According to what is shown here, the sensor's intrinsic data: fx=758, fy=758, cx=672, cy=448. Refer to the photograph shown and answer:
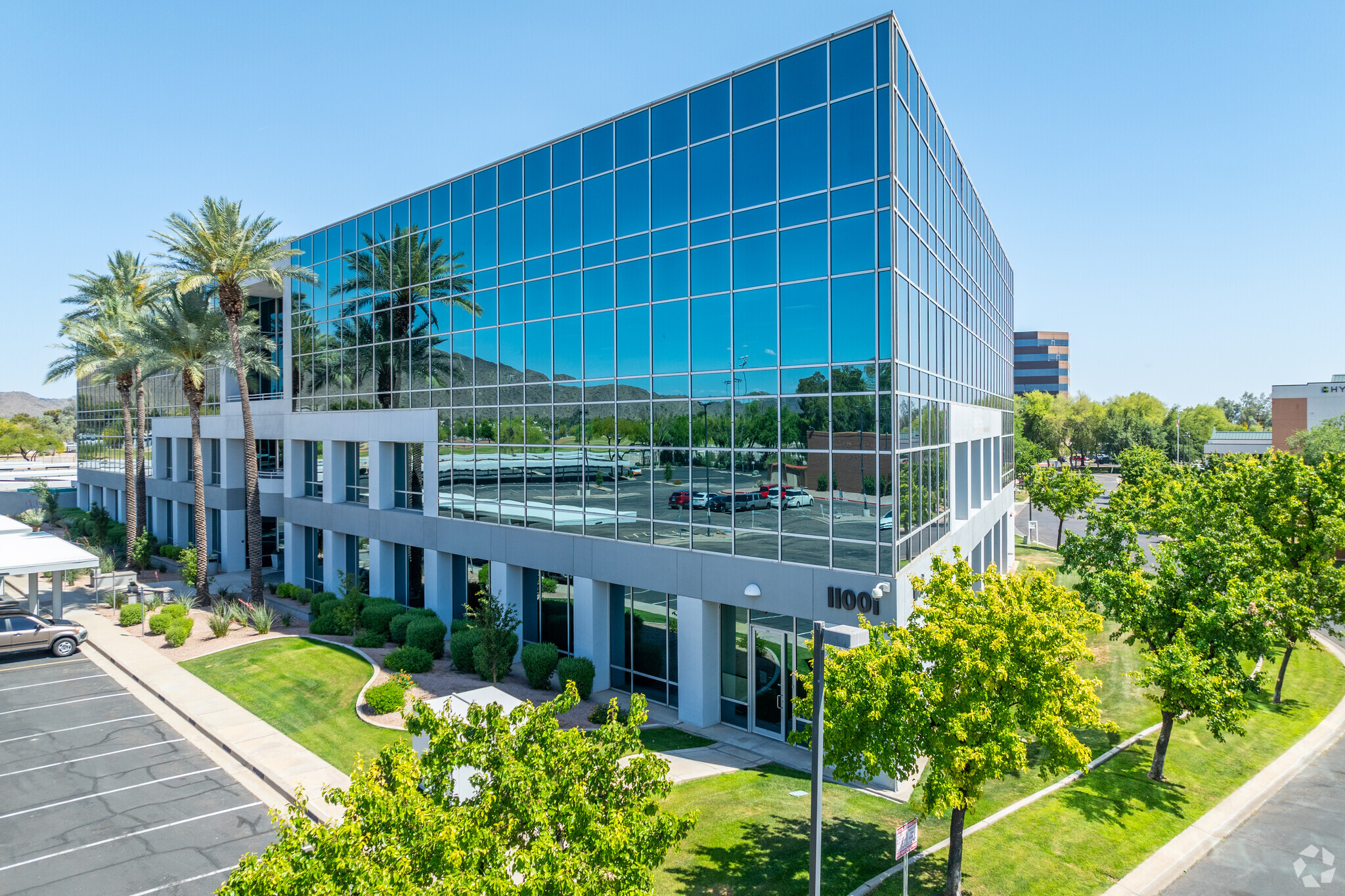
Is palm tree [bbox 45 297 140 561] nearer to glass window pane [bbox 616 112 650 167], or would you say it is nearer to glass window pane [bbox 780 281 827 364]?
glass window pane [bbox 616 112 650 167]

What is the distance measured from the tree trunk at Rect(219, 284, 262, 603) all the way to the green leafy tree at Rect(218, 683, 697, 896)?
27.9m

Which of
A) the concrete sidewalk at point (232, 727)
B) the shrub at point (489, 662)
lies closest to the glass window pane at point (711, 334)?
the shrub at point (489, 662)

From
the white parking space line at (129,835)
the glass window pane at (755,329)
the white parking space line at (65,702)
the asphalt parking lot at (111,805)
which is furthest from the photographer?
the white parking space line at (65,702)

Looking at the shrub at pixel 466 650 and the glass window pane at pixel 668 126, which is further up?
the glass window pane at pixel 668 126

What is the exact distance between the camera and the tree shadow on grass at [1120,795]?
17.3 meters

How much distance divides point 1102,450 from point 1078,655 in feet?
434

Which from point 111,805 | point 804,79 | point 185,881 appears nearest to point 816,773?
point 185,881

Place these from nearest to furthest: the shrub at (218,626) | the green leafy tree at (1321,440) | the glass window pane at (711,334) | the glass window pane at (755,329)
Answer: the glass window pane at (755,329)
the glass window pane at (711,334)
the shrub at (218,626)
the green leafy tree at (1321,440)

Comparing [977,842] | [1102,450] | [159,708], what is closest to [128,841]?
[159,708]

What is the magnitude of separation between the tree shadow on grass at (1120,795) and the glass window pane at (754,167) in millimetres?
16630

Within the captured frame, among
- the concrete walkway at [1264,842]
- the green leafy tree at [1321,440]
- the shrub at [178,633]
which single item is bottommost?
the concrete walkway at [1264,842]

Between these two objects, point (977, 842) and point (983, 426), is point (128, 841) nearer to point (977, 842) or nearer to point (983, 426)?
point (977, 842)

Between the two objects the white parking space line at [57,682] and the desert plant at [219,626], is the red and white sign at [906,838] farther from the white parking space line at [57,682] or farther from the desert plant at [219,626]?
the desert plant at [219,626]

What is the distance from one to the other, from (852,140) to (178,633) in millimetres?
28125
